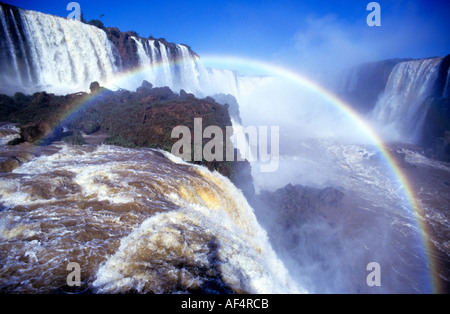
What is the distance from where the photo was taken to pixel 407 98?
98.9ft

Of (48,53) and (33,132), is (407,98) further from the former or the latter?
(48,53)

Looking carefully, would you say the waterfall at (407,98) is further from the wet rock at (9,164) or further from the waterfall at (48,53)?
the waterfall at (48,53)

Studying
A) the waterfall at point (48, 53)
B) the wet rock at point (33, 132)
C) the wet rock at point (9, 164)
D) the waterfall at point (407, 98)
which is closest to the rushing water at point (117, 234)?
the wet rock at point (9, 164)

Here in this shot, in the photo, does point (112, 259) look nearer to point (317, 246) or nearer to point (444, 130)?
point (317, 246)

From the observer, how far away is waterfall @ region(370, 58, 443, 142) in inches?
1057

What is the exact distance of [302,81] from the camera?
6744 cm

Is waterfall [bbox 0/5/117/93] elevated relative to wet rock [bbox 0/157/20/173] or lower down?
elevated

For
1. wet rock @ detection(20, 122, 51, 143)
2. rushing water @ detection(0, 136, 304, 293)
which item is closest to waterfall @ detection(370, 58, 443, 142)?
rushing water @ detection(0, 136, 304, 293)

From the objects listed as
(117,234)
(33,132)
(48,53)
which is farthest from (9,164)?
(48,53)

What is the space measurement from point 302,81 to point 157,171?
7106 centimetres

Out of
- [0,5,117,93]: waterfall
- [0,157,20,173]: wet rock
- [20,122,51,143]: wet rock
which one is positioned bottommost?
[0,157,20,173]: wet rock

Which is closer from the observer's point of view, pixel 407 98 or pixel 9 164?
pixel 9 164

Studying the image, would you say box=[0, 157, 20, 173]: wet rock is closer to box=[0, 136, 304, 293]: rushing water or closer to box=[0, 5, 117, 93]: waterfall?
box=[0, 136, 304, 293]: rushing water
